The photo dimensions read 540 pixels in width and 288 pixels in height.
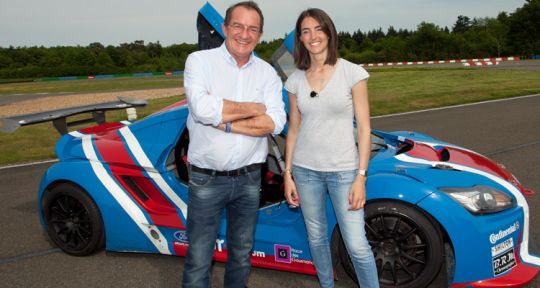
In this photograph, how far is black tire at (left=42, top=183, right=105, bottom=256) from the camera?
12.7ft

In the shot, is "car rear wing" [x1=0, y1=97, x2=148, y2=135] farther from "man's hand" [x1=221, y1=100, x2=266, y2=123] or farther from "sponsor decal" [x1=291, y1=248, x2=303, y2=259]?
"sponsor decal" [x1=291, y1=248, x2=303, y2=259]

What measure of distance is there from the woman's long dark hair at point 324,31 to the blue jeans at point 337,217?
0.61 m

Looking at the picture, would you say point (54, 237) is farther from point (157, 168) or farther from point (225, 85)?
point (225, 85)

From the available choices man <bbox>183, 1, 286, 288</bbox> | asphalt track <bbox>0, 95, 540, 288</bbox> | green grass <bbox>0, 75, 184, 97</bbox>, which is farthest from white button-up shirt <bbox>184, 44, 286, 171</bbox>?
green grass <bbox>0, 75, 184, 97</bbox>

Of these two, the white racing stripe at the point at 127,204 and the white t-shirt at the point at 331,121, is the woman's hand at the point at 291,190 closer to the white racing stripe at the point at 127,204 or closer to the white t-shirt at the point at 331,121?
the white t-shirt at the point at 331,121

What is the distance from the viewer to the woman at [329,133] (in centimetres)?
248

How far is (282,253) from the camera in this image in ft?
10.9

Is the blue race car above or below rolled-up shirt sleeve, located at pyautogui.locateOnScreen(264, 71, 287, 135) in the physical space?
below

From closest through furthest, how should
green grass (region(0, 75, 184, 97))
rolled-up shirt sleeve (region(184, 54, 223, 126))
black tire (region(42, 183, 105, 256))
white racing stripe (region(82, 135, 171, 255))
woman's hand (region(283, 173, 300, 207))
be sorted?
rolled-up shirt sleeve (region(184, 54, 223, 126)), woman's hand (region(283, 173, 300, 207)), white racing stripe (region(82, 135, 171, 255)), black tire (region(42, 183, 105, 256)), green grass (region(0, 75, 184, 97))

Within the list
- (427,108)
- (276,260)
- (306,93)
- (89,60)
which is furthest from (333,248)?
(89,60)

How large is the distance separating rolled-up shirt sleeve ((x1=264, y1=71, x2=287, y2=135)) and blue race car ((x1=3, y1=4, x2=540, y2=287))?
708 millimetres

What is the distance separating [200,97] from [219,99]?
10 cm

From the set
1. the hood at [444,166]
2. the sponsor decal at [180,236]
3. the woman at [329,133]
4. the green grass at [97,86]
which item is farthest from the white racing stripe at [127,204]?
the green grass at [97,86]

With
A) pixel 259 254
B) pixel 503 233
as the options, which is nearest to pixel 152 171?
pixel 259 254
